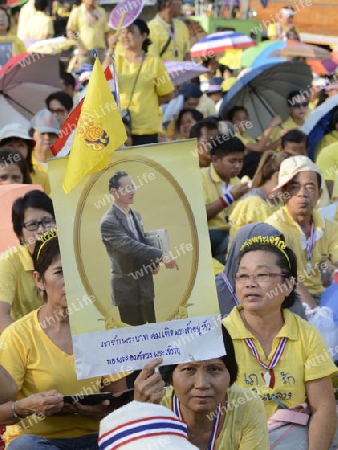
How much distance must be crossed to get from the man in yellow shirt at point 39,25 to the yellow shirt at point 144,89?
4458 millimetres

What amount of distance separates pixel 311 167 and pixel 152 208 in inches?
141

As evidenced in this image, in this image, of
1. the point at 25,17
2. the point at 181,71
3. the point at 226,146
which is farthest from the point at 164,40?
the point at 226,146

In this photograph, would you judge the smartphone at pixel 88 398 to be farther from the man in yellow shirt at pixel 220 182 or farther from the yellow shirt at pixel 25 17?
the yellow shirt at pixel 25 17

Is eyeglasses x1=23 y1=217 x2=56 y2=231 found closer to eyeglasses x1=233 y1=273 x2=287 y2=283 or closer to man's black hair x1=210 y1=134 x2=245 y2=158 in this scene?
eyeglasses x1=233 y1=273 x2=287 y2=283

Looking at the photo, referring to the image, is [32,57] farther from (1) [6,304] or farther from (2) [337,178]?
(1) [6,304]

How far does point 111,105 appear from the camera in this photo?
3566 millimetres

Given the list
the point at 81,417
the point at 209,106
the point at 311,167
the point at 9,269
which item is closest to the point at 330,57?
the point at 209,106

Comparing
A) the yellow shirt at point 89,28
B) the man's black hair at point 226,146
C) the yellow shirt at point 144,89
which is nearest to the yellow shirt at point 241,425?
the man's black hair at point 226,146

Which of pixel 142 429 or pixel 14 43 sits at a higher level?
pixel 14 43

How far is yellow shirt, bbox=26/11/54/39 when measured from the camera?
13859mm

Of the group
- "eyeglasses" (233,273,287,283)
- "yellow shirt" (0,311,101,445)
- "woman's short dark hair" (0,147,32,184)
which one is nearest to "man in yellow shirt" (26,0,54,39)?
"woman's short dark hair" (0,147,32,184)

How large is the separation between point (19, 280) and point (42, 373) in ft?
4.06

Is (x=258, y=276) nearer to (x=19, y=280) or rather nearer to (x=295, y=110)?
(x=19, y=280)

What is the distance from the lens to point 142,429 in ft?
7.38
